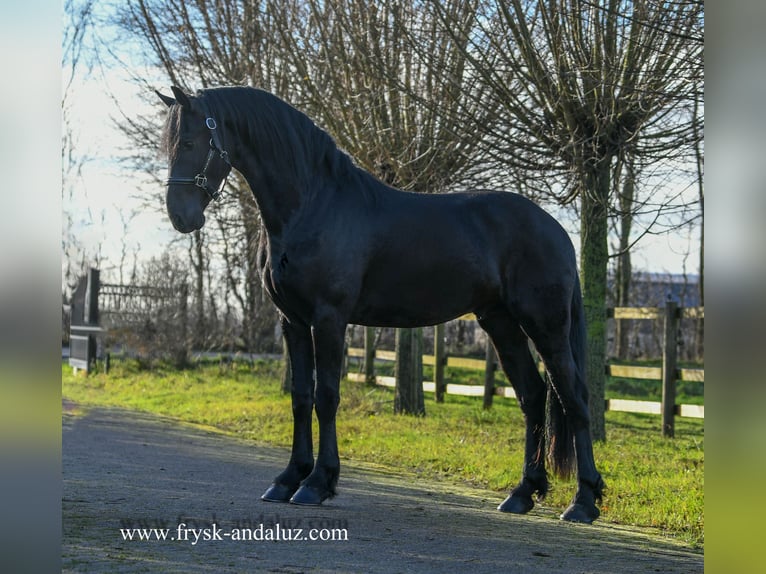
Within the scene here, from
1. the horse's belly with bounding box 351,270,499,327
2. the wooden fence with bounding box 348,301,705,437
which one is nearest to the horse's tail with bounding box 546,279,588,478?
the horse's belly with bounding box 351,270,499,327

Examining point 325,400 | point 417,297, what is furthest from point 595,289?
point 325,400

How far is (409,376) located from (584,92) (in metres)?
5.81

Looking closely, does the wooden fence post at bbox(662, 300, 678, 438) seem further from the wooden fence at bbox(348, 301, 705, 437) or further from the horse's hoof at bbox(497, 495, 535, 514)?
the horse's hoof at bbox(497, 495, 535, 514)

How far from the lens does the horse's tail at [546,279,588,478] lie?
594 cm

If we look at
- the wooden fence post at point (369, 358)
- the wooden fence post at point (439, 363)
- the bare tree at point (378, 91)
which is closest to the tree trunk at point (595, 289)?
the bare tree at point (378, 91)

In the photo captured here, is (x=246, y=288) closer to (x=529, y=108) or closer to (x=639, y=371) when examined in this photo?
(x=639, y=371)

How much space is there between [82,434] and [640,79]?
7.37 meters

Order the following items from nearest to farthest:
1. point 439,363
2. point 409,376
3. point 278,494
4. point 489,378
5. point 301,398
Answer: point 278,494, point 301,398, point 409,376, point 489,378, point 439,363

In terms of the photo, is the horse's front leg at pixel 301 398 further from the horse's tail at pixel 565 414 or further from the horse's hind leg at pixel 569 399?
the horse's tail at pixel 565 414

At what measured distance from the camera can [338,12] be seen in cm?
1017

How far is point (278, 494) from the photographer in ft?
18.9

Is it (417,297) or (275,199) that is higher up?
(275,199)

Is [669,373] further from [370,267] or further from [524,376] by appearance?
[370,267]
